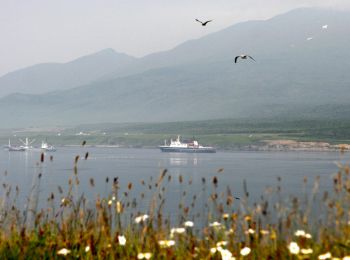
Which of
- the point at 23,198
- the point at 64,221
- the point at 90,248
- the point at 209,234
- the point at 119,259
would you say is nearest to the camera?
the point at 90,248

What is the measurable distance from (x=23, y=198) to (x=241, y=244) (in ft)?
165

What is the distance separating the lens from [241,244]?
828 centimetres

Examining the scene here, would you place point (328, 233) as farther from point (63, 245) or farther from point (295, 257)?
point (63, 245)

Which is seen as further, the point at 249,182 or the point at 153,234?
the point at 249,182

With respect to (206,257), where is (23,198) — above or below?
below

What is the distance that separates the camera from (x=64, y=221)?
31.6 feet

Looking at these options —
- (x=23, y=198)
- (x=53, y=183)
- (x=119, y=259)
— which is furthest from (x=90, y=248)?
(x=53, y=183)

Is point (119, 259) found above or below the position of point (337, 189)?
below

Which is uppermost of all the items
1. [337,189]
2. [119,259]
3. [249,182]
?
[337,189]

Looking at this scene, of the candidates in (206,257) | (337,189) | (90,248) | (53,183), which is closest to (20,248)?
(90,248)

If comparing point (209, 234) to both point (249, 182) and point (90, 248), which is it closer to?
point (90, 248)

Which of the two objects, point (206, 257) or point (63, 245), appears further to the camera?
point (63, 245)

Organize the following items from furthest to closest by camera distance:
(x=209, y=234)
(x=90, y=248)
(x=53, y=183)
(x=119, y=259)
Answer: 1. (x=53, y=183)
2. (x=209, y=234)
3. (x=119, y=259)
4. (x=90, y=248)

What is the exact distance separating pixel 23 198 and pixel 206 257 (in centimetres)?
5065
